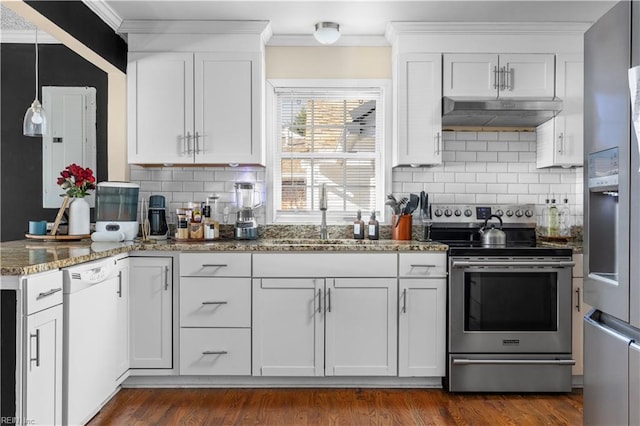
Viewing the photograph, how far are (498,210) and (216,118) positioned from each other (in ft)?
7.09

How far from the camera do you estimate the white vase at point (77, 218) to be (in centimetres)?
321

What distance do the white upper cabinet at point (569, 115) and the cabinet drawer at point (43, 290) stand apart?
3.14 metres

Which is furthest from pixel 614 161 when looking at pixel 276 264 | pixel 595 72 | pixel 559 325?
pixel 276 264

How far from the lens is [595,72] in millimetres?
1785

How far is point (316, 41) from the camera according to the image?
12.1 ft

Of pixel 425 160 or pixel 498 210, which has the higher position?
pixel 425 160

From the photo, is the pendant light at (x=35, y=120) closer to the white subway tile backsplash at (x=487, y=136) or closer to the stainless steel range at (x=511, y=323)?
the stainless steel range at (x=511, y=323)

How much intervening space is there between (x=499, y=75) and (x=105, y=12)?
2660 mm

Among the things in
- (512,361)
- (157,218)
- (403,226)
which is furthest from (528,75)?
(157,218)

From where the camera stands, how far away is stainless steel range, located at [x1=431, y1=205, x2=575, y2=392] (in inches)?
119

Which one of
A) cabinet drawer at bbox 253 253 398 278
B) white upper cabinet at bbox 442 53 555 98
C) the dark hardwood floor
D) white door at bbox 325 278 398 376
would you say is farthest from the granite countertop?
white upper cabinet at bbox 442 53 555 98

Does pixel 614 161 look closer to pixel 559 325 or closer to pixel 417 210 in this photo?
pixel 559 325

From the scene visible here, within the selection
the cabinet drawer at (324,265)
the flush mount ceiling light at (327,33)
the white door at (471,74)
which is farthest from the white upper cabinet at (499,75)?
the cabinet drawer at (324,265)

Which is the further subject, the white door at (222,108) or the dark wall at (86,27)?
the white door at (222,108)
